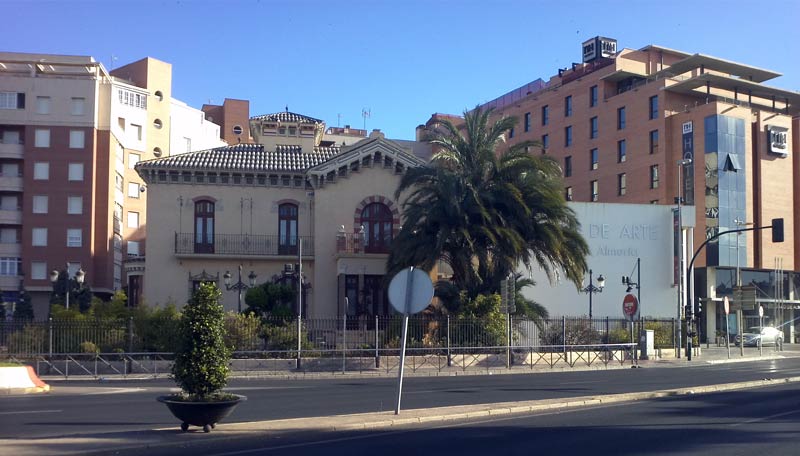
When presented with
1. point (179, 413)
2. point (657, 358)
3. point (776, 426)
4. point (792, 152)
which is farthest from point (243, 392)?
point (792, 152)

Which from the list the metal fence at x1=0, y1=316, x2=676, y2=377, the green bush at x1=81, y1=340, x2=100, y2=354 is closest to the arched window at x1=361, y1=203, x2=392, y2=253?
the metal fence at x1=0, y1=316, x2=676, y2=377

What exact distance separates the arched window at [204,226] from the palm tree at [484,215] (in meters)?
10.3

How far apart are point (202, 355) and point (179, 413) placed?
2.94 ft

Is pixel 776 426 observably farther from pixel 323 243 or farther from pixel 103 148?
pixel 103 148

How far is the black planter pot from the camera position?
38.2 ft

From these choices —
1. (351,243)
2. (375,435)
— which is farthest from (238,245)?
(375,435)

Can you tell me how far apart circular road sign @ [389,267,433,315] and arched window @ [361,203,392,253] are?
91.0 feet

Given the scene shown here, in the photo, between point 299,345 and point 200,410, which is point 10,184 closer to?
point 299,345

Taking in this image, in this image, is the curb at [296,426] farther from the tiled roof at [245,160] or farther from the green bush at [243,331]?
the tiled roof at [245,160]

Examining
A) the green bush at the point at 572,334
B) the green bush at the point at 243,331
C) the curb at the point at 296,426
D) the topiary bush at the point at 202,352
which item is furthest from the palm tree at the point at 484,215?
the topiary bush at the point at 202,352

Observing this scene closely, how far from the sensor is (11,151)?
56.0 metres

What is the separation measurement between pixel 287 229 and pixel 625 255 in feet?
73.2

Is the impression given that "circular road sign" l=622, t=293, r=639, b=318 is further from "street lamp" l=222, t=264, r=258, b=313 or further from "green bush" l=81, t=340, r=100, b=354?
"green bush" l=81, t=340, r=100, b=354

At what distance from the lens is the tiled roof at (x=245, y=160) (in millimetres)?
40312
